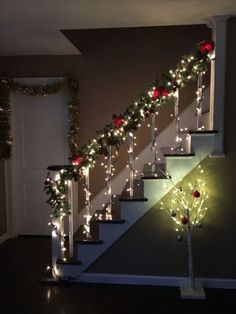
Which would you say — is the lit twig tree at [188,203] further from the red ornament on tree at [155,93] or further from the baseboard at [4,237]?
the baseboard at [4,237]

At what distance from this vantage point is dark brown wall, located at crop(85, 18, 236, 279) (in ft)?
11.2

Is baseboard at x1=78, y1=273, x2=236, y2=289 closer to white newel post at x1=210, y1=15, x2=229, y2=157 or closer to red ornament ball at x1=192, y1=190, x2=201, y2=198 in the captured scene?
red ornament ball at x1=192, y1=190, x2=201, y2=198

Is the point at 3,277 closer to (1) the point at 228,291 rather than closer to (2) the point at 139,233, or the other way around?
(2) the point at 139,233

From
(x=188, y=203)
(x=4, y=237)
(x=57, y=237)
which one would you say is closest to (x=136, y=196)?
(x=188, y=203)

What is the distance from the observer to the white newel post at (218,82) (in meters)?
3.28

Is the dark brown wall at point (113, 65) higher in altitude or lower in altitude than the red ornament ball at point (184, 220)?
higher

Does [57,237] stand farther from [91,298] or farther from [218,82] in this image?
[218,82]

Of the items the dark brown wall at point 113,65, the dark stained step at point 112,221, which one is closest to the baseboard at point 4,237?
the dark brown wall at point 113,65

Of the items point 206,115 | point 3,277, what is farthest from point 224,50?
point 3,277

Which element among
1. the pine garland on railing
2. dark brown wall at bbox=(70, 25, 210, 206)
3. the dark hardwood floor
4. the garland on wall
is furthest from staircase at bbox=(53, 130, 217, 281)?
the garland on wall

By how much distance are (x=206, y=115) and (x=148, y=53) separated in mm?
1155

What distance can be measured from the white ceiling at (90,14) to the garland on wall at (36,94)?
80 centimetres

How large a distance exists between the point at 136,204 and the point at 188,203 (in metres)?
0.50

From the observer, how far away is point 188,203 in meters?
3.47
